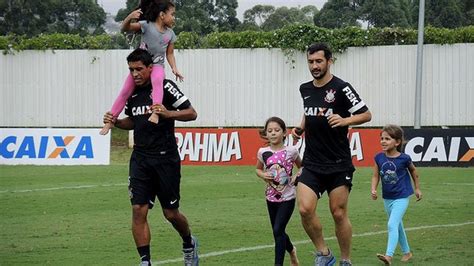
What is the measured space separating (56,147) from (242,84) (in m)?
9.35

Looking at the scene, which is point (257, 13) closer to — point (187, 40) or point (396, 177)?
point (187, 40)

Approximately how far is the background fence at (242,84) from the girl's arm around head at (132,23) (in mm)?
24635

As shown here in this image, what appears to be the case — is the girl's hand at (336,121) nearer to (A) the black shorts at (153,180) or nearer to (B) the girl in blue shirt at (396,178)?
(A) the black shorts at (153,180)

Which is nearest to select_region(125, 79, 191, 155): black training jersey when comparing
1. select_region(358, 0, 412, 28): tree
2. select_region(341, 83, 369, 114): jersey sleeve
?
select_region(341, 83, 369, 114): jersey sleeve

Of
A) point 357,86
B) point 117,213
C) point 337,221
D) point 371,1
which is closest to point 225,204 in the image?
point 117,213

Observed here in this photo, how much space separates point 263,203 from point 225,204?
2.35ft

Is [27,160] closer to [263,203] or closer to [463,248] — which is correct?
[263,203]

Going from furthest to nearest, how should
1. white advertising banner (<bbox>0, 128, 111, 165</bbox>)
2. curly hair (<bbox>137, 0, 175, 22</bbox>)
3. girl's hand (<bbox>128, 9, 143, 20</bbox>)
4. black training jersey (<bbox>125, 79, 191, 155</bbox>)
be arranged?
white advertising banner (<bbox>0, 128, 111, 165</bbox>) → curly hair (<bbox>137, 0, 175, 22</bbox>) → girl's hand (<bbox>128, 9, 143, 20</bbox>) → black training jersey (<bbox>125, 79, 191, 155</bbox>)

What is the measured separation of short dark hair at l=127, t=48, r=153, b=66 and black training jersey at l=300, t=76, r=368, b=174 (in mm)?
1692

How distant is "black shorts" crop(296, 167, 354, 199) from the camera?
1067cm

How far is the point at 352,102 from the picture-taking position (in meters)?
10.5

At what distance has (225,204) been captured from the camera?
18.3m

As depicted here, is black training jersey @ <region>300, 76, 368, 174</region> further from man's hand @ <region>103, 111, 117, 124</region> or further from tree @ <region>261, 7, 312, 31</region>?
tree @ <region>261, 7, 312, 31</region>

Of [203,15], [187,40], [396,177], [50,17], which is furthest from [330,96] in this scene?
[50,17]
